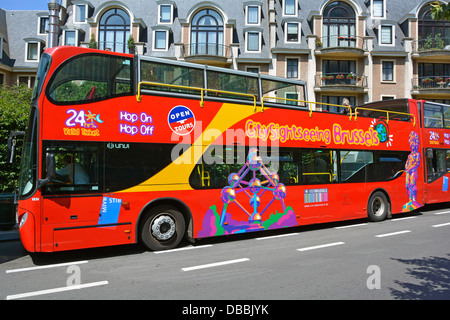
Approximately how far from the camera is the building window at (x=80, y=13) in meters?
28.9

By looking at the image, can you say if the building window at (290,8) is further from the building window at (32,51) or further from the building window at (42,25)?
the building window at (42,25)

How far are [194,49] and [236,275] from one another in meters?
24.6

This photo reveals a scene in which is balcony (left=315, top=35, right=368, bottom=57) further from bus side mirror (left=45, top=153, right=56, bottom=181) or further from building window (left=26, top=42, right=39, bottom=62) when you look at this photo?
bus side mirror (left=45, top=153, right=56, bottom=181)

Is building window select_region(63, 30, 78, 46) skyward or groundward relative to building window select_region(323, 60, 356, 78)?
skyward

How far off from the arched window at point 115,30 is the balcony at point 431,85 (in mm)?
23759

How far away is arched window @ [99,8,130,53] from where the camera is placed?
27.8 metres

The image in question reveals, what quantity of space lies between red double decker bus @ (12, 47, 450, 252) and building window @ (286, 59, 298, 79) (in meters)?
17.6

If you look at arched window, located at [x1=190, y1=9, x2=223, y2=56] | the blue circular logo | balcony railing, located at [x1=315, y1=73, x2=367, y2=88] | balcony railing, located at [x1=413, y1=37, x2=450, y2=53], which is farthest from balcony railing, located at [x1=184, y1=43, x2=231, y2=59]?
the blue circular logo

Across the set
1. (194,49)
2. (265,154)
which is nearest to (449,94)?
(194,49)

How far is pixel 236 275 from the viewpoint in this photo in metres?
5.52

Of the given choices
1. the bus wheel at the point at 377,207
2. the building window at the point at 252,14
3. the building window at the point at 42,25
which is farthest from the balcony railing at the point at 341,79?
the building window at the point at 42,25

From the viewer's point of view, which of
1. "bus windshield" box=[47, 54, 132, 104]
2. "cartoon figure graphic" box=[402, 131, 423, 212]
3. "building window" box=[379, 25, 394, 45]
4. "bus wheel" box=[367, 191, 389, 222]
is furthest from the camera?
"building window" box=[379, 25, 394, 45]

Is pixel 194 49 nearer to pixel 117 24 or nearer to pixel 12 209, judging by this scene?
pixel 117 24

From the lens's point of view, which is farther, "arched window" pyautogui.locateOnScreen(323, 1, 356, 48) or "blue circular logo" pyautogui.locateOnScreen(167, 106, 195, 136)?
"arched window" pyautogui.locateOnScreen(323, 1, 356, 48)
